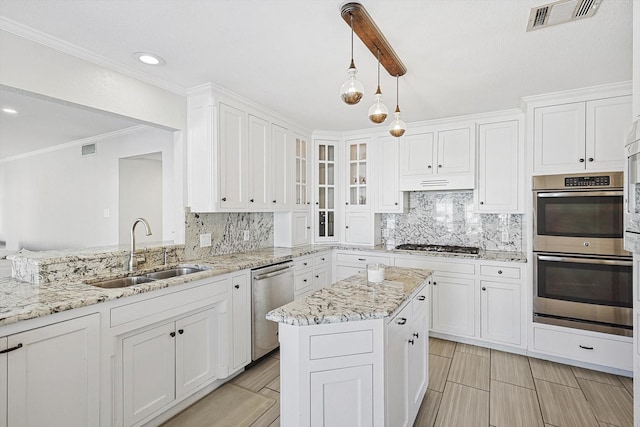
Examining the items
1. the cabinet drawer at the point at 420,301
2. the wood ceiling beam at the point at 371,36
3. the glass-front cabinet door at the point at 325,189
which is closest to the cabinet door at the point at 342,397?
the cabinet drawer at the point at 420,301

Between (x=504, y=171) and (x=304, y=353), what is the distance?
300 centimetres

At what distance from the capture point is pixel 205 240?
311cm

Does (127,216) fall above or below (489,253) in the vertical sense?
above

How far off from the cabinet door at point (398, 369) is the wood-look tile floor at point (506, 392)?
54 cm

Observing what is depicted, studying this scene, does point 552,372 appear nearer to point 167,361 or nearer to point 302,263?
point 302,263

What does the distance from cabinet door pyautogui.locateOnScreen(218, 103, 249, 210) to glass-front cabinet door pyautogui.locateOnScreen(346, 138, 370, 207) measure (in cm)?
162

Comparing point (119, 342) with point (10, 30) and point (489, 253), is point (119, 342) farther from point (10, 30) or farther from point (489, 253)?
point (489, 253)

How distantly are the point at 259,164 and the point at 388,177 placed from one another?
5.36 feet

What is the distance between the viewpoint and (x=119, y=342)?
6.13 feet

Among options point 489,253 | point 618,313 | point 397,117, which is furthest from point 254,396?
point 618,313

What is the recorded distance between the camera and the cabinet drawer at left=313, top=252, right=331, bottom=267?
12.4 feet

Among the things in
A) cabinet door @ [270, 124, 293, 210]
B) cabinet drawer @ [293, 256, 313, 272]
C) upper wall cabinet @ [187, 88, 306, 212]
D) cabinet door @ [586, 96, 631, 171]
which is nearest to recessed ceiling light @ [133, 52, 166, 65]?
upper wall cabinet @ [187, 88, 306, 212]

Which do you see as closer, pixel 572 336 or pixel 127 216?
pixel 572 336

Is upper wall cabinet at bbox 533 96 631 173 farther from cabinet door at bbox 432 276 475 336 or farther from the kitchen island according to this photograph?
the kitchen island
